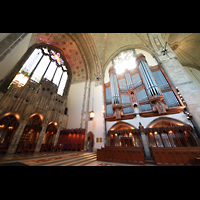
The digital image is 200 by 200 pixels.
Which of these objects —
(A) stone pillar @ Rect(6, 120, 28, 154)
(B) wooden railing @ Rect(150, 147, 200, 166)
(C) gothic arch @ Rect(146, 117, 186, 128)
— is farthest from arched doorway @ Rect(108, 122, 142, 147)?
(A) stone pillar @ Rect(6, 120, 28, 154)

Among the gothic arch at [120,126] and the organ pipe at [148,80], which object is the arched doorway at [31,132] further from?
the organ pipe at [148,80]

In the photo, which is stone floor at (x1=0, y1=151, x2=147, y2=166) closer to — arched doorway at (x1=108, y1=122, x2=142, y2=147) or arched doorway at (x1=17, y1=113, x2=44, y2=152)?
arched doorway at (x1=17, y1=113, x2=44, y2=152)

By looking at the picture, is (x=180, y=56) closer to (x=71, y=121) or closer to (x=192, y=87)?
(x=192, y=87)

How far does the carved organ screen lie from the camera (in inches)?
232

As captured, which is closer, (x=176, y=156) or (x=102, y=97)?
(x=176, y=156)

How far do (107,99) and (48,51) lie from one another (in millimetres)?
9776

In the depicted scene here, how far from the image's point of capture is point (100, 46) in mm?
11859

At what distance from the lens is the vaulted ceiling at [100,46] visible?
9375mm

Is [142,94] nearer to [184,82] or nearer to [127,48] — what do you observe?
[184,82]

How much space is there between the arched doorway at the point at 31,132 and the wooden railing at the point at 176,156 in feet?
27.3

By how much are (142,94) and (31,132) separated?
1041cm

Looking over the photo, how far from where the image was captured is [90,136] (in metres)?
8.21

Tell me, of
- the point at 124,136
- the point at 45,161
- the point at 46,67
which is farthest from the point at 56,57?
the point at 124,136
